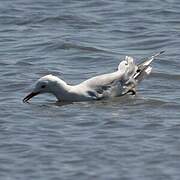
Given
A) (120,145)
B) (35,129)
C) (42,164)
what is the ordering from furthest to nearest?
(35,129), (120,145), (42,164)

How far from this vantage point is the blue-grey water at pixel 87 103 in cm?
977

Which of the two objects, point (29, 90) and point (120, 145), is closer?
point (120, 145)

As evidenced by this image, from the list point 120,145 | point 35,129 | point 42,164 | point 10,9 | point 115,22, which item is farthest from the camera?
point 10,9

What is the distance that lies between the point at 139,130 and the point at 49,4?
32.6 feet

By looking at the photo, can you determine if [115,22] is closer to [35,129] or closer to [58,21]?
[58,21]

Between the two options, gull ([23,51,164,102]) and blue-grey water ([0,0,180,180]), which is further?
gull ([23,51,164,102])

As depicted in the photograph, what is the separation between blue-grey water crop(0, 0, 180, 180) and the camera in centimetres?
977

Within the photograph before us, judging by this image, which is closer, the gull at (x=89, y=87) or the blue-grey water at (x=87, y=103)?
the blue-grey water at (x=87, y=103)

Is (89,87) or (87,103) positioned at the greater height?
(89,87)

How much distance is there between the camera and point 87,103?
12789 millimetres

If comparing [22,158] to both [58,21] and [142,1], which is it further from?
[142,1]

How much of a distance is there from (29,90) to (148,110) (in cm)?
209

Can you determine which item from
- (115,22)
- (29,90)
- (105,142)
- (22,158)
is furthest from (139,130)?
(115,22)

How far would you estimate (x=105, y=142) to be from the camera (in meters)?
10.6
